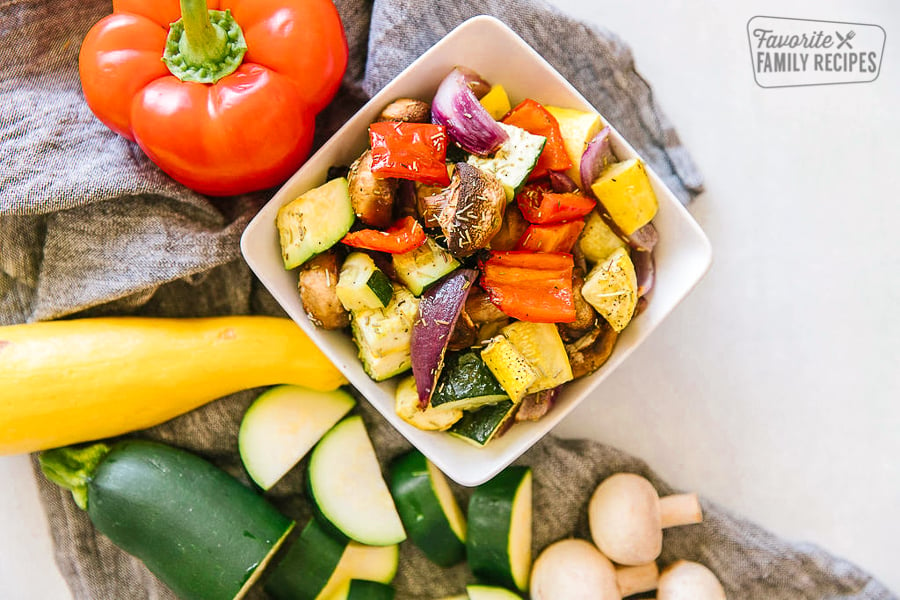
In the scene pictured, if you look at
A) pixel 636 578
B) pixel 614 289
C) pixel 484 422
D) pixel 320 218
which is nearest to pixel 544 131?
pixel 614 289

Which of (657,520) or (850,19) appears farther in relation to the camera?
(850,19)

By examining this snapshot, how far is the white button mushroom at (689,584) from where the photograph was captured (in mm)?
1463

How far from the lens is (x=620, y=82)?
5.02ft

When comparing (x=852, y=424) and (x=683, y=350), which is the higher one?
(x=683, y=350)

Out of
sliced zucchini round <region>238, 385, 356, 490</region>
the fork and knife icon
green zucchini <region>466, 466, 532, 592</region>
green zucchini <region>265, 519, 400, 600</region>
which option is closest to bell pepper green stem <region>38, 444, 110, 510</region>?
sliced zucchini round <region>238, 385, 356, 490</region>

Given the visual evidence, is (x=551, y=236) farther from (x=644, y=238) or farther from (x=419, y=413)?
(x=419, y=413)

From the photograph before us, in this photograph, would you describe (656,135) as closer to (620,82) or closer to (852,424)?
(620,82)

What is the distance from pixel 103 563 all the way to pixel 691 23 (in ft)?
5.43

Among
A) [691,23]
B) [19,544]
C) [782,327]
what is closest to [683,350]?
[782,327]

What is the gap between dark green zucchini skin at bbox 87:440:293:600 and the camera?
142cm

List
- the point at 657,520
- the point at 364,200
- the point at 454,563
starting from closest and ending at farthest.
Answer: the point at 364,200
the point at 657,520
the point at 454,563

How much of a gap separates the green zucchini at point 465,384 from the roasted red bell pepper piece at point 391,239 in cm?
20

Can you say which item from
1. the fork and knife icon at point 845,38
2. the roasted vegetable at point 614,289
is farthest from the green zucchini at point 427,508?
the fork and knife icon at point 845,38

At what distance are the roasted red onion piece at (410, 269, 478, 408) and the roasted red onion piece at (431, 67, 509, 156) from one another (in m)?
0.21
